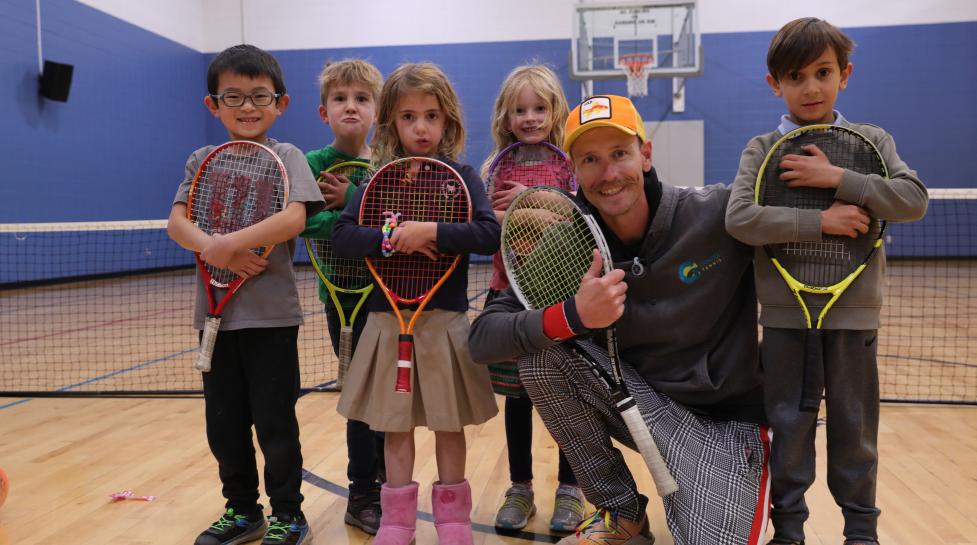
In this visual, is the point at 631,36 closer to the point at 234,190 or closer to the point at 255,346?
the point at 234,190

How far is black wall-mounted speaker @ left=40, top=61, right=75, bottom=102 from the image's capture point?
11250 mm

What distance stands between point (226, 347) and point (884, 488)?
8.50 feet

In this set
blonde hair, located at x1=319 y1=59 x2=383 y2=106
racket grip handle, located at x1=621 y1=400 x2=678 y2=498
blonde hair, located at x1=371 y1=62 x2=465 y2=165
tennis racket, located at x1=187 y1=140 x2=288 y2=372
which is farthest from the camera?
blonde hair, located at x1=319 y1=59 x2=383 y2=106

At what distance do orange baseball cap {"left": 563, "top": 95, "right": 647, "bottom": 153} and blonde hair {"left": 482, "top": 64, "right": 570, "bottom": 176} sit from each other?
24.9 inches

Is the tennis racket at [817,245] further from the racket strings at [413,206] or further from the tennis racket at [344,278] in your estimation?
the tennis racket at [344,278]

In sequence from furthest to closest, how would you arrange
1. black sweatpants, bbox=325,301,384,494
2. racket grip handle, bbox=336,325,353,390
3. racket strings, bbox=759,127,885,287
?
black sweatpants, bbox=325,301,384,494 → racket grip handle, bbox=336,325,353,390 → racket strings, bbox=759,127,885,287

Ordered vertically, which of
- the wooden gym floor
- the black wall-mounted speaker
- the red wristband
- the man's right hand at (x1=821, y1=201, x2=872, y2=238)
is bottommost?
the wooden gym floor

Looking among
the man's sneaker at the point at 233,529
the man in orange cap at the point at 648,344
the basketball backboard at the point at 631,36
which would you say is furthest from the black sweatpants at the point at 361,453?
the basketball backboard at the point at 631,36

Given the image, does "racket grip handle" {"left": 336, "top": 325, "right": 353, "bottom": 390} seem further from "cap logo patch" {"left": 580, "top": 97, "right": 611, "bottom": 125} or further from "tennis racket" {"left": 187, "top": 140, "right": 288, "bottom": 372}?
"cap logo patch" {"left": 580, "top": 97, "right": 611, "bottom": 125}

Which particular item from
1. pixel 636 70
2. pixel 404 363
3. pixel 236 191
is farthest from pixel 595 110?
pixel 636 70

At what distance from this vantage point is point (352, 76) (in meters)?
2.94

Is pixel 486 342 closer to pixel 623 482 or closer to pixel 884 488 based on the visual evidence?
pixel 623 482

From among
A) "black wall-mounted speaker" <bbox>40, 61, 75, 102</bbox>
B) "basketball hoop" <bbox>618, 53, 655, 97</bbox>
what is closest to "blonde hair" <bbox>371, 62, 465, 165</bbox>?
"basketball hoop" <bbox>618, 53, 655, 97</bbox>

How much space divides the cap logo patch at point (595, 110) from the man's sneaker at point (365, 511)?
1575mm
